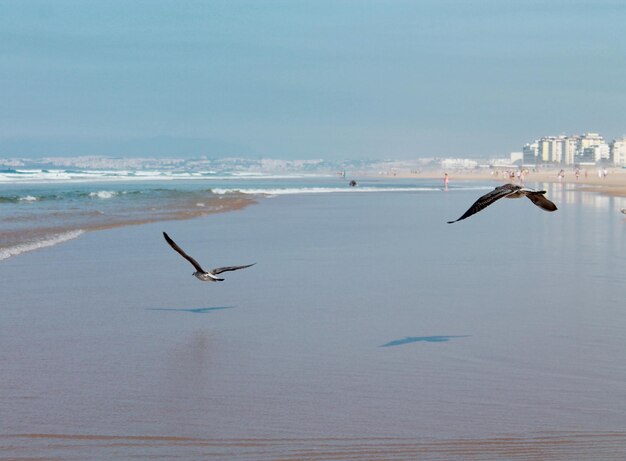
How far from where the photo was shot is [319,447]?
15.9ft

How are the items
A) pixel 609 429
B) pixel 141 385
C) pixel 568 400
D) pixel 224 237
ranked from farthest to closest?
pixel 224 237 → pixel 141 385 → pixel 568 400 → pixel 609 429

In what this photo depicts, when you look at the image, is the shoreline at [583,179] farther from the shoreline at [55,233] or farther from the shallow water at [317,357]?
the shallow water at [317,357]

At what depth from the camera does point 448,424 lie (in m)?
5.20

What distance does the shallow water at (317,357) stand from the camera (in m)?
4.98

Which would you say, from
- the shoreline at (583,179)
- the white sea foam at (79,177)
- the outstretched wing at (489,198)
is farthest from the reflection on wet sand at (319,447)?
the white sea foam at (79,177)

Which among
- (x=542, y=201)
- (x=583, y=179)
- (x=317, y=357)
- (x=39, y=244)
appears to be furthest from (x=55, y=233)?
(x=583, y=179)

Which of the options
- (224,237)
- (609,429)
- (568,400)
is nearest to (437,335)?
(568,400)

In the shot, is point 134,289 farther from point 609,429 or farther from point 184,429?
point 609,429

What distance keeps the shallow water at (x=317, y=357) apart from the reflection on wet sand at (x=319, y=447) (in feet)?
0.05

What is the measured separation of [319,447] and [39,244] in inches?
445

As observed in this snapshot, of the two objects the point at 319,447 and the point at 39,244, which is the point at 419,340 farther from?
the point at 39,244

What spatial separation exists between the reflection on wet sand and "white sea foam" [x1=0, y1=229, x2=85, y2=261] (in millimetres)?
8787

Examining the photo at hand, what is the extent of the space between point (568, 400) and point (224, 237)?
12.3 metres

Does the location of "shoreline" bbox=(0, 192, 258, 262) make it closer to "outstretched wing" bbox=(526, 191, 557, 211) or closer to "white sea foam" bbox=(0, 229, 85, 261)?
"white sea foam" bbox=(0, 229, 85, 261)
